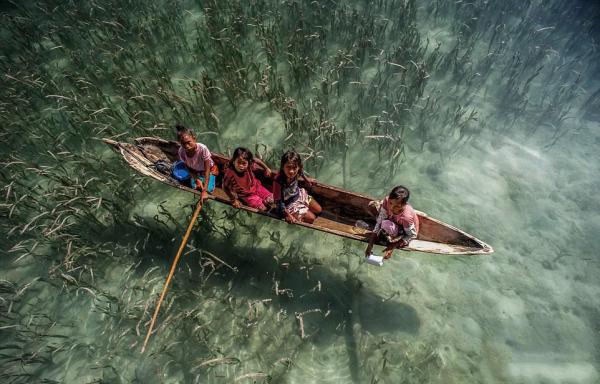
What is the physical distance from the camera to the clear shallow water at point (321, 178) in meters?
4.02

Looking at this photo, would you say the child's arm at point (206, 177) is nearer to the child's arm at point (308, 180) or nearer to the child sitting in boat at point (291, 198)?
the child sitting in boat at point (291, 198)

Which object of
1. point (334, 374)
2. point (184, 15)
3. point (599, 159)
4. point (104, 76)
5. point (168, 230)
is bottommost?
point (334, 374)

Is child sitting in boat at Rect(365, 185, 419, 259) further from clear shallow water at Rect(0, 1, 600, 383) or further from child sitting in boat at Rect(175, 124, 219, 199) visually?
child sitting in boat at Rect(175, 124, 219, 199)

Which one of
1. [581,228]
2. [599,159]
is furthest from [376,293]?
[599,159]

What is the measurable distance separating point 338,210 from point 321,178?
2.73ft

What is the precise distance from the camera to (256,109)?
5973 mm

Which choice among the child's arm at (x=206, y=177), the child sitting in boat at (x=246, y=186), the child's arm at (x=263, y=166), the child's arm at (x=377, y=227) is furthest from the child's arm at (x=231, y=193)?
the child's arm at (x=377, y=227)

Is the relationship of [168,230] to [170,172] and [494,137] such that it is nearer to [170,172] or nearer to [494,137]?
[170,172]

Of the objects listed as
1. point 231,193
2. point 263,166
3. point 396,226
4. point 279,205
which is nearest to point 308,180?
point 279,205

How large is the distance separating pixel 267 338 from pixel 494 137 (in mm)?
4791

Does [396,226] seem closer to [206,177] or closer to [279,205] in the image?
[279,205]

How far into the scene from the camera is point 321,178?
17.5 feet

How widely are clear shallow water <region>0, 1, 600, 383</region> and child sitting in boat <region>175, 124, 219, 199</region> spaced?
40cm

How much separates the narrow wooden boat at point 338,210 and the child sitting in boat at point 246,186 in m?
0.12
